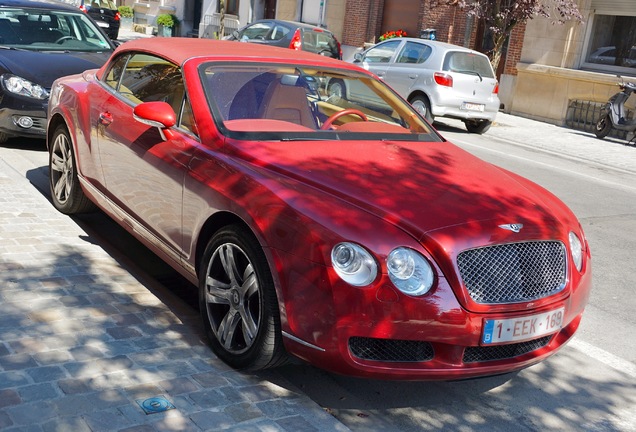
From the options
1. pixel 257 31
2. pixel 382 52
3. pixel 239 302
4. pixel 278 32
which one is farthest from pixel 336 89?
pixel 257 31

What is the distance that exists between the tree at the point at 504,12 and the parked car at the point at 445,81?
6.84ft

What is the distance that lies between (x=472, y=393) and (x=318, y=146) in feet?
5.25

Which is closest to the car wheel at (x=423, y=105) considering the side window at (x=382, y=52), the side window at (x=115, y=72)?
the side window at (x=382, y=52)

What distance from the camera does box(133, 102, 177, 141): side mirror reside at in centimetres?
478

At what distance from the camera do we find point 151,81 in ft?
18.3

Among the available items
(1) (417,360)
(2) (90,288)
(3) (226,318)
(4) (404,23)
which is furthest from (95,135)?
(4) (404,23)

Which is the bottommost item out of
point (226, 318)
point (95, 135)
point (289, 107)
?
point (226, 318)

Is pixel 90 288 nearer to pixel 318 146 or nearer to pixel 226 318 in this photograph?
pixel 226 318

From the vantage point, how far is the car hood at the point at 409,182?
389 centimetres

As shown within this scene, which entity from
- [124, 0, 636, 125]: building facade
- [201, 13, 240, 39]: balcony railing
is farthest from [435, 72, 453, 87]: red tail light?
[201, 13, 240, 39]: balcony railing

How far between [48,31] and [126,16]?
34710 mm

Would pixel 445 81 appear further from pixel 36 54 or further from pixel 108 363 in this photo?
pixel 108 363

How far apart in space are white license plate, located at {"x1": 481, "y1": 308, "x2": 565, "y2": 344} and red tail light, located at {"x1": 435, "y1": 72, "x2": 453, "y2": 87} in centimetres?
1195

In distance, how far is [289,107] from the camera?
509 centimetres
